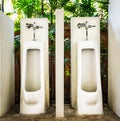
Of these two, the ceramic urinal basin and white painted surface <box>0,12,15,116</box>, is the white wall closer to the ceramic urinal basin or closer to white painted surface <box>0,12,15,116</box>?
the ceramic urinal basin

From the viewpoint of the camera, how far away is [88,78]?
10.3 feet

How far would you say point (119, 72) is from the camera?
103 inches

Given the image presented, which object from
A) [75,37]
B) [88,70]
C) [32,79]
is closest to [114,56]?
[88,70]

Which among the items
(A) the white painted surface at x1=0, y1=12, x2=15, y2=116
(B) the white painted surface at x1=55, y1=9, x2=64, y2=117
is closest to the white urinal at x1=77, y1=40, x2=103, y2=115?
(B) the white painted surface at x1=55, y1=9, x2=64, y2=117

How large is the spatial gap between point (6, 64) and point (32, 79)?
494mm

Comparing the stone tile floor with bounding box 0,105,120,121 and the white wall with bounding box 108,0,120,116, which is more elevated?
the white wall with bounding box 108,0,120,116

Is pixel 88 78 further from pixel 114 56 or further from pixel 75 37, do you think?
pixel 75 37

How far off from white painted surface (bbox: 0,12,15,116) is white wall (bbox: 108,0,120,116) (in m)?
1.46

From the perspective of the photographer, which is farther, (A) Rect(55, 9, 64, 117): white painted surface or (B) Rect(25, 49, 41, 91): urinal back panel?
(B) Rect(25, 49, 41, 91): urinal back panel

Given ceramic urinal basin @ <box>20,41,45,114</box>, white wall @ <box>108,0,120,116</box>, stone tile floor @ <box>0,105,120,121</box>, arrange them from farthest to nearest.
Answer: ceramic urinal basin @ <box>20,41,45,114</box> < white wall @ <box>108,0,120,116</box> < stone tile floor @ <box>0,105,120,121</box>

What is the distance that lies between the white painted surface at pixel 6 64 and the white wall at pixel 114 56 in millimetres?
1464

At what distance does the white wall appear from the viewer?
267cm

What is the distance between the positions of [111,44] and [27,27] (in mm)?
1269

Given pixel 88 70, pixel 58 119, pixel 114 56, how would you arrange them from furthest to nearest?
pixel 88 70
pixel 114 56
pixel 58 119
